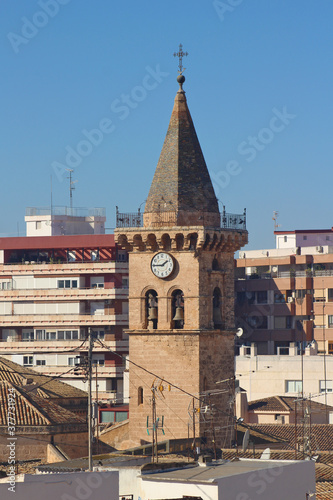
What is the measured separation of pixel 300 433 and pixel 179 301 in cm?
1166

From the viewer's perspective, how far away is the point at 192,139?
202 feet

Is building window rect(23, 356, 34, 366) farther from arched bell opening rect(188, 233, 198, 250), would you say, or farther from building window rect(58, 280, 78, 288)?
arched bell opening rect(188, 233, 198, 250)

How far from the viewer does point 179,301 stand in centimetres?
6103

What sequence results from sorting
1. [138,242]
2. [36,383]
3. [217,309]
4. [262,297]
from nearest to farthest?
[138,242]
[217,309]
[36,383]
[262,297]

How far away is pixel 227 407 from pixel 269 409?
57.3 feet

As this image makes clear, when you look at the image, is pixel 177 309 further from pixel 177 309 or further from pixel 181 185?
pixel 181 185

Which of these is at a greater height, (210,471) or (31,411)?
(31,411)

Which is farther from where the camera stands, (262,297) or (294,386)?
(262,297)

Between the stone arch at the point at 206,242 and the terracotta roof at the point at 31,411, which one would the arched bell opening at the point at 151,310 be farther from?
the terracotta roof at the point at 31,411

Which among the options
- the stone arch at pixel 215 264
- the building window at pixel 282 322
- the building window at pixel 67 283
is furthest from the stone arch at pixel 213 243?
the building window at pixel 282 322

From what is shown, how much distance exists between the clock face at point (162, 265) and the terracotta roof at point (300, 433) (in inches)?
387

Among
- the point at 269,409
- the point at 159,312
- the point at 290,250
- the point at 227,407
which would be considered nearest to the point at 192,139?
the point at 159,312

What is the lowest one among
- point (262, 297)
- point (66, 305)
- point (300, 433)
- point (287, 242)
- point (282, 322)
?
point (300, 433)

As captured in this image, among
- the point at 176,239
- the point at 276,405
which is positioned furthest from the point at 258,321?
the point at 176,239
